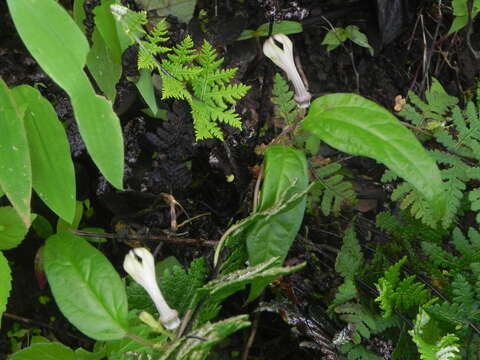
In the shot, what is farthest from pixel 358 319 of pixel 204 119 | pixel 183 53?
pixel 183 53

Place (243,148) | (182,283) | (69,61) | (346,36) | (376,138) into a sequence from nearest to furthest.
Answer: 1. (69,61)
2. (376,138)
3. (182,283)
4. (243,148)
5. (346,36)

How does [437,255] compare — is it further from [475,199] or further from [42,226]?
[42,226]

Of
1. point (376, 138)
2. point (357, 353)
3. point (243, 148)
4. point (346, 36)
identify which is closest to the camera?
point (376, 138)

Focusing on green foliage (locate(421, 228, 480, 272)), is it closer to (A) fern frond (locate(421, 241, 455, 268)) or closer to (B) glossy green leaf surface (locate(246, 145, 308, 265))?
(A) fern frond (locate(421, 241, 455, 268))

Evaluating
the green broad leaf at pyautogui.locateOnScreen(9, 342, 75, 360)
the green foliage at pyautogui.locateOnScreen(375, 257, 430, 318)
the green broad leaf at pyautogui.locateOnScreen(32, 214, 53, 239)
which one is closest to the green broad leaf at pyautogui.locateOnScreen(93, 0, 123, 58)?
the green broad leaf at pyautogui.locateOnScreen(32, 214, 53, 239)

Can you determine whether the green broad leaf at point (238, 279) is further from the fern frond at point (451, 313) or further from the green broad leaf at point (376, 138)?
the fern frond at point (451, 313)

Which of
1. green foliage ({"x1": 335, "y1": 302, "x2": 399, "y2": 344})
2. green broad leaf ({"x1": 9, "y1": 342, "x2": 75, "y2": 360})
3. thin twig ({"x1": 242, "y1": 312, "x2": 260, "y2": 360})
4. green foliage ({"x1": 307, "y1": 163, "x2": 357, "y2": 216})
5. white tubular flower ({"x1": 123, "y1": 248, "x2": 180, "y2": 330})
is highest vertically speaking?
white tubular flower ({"x1": 123, "y1": 248, "x2": 180, "y2": 330})
